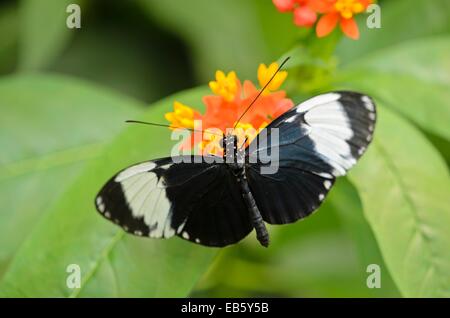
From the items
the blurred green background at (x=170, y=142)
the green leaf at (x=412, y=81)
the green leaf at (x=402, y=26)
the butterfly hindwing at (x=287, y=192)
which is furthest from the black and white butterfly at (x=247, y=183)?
the green leaf at (x=402, y=26)

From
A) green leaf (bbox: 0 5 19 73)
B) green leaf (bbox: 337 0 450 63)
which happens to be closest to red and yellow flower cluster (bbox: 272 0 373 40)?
green leaf (bbox: 337 0 450 63)

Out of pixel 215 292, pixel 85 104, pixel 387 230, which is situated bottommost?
pixel 215 292

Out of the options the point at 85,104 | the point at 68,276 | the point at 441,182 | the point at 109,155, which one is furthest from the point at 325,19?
the point at 85,104

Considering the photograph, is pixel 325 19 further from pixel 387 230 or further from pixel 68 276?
pixel 68 276

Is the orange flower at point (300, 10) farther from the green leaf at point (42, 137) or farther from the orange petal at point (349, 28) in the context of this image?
the green leaf at point (42, 137)

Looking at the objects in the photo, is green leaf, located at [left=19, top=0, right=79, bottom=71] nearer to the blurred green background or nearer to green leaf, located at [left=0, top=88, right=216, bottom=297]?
the blurred green background

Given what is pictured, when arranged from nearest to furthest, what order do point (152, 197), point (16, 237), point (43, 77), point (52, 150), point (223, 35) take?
point (152, 197) → point (16, 237) → point (52, 150) → point (43, 77) → point (223, 35)

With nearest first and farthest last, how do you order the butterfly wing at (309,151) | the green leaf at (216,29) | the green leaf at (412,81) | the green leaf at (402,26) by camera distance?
the butterfly wing at (309,151) → the green leaf at (412,81) → the green leaf at (402,26) → the green leaf at (216,29)

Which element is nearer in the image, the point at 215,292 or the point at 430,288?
the point at 430,288
